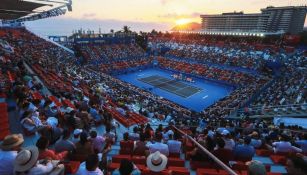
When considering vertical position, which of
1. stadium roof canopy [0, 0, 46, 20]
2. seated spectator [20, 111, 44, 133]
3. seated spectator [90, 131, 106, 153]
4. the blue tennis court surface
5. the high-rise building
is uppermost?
the high-rise building

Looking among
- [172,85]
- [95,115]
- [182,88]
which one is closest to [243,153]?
[95,115]

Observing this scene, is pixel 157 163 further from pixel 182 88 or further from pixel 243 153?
pixel 182 88

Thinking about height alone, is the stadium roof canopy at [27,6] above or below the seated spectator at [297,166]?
above

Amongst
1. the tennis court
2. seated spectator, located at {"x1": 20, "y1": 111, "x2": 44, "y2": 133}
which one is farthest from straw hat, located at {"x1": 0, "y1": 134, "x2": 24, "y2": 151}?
the tennis court

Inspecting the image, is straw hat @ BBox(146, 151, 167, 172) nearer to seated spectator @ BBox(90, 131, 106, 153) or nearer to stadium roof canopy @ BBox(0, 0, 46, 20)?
seated spectator @ BBox(90, 131, 106, 153)

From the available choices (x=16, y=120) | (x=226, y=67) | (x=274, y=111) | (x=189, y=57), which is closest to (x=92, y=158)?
(x=16, y=120)

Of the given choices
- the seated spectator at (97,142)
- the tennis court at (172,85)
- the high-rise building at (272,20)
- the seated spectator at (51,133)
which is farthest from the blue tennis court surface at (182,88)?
the high-rise building at (272,20)

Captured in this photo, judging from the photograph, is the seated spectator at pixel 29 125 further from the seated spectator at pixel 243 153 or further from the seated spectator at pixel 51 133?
the seated spectator at pixel 243 153
